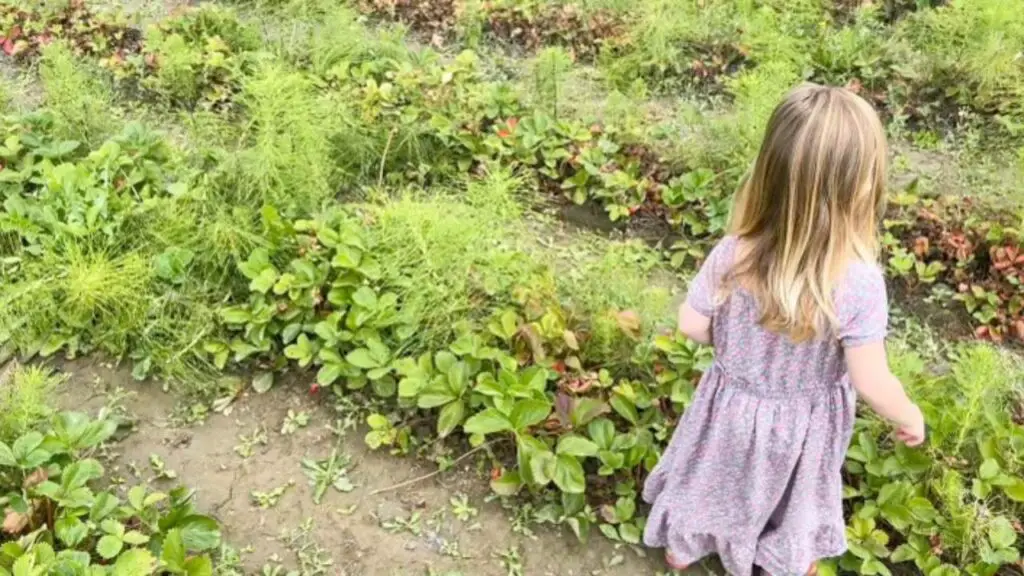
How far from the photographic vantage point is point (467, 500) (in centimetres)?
319

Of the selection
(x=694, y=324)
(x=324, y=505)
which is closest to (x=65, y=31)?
(x=324, y=505)

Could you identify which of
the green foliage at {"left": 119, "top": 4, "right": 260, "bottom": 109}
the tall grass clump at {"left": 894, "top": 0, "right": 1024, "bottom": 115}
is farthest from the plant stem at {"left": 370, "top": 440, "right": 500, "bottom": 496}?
the tall grass clump at {"left": 894, "top": 0, "right": 1024, "bottom": 115}

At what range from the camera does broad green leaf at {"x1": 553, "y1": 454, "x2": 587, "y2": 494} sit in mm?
2990

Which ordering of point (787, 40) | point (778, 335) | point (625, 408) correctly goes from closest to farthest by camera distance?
point (778, 335) < point (625, 408) < point (787, 40)

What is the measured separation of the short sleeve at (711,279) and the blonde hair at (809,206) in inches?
1.8

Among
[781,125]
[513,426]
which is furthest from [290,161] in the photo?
[781,125]

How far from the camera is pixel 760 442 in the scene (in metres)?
2.52

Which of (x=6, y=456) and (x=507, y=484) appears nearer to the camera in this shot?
(x=6, y=456)

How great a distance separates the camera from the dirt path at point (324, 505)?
9.88ft

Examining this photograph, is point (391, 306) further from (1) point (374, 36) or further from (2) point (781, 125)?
(1) point (374, 36)

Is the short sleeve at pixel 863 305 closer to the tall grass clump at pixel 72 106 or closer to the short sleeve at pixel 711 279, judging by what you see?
the short sleeve at pixel 711 279

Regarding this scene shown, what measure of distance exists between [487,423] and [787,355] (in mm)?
1099

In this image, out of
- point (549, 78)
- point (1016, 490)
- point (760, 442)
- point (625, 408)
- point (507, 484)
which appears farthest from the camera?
point (549, 78)

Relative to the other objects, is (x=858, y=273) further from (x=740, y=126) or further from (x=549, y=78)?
(x=549, y=78)
